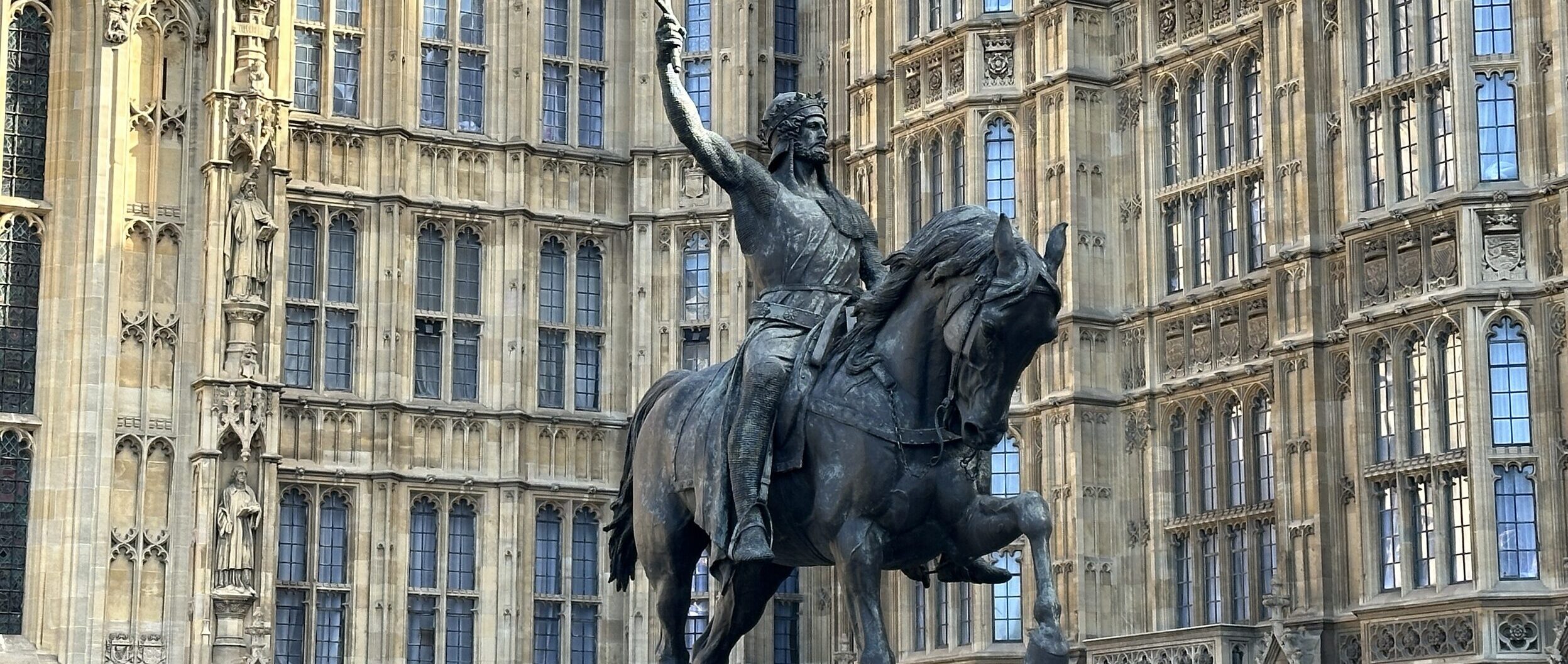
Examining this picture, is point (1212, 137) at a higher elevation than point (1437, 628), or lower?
higher

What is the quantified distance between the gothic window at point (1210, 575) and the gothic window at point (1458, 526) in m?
4.72

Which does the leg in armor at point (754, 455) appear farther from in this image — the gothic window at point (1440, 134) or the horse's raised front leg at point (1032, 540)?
the gothic window at point (1440, 134)

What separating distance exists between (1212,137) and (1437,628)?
760 cm

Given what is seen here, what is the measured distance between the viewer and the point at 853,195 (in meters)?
36.3

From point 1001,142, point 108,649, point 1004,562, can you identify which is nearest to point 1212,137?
point 1001,142

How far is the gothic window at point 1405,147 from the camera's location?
2756 cm

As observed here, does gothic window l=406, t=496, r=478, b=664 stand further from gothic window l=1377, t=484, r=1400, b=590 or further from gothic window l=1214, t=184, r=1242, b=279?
gothic window l=1377, t=484, r=1400, b=590

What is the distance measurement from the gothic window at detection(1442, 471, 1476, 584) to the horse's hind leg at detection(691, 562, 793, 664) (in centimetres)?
1666

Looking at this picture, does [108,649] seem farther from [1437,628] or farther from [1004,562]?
[1437,628]

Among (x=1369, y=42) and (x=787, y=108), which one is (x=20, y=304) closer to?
(x=1369, y=42)

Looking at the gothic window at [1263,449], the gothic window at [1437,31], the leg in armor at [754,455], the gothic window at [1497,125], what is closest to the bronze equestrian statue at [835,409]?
the leg in armor at [754,455]

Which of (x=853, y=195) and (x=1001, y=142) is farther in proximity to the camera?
(x=853, y=195)

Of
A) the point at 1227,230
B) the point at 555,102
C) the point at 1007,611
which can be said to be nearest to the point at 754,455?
the point at 1227,230

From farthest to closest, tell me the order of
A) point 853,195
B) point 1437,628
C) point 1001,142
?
point 853,195
point 1001,142
point 1437,628
